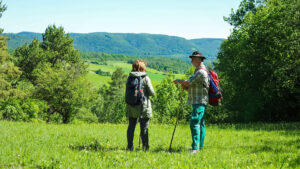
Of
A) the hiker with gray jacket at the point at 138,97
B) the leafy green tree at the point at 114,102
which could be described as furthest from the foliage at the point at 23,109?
the hiker with gray jacket at the point at 138,97

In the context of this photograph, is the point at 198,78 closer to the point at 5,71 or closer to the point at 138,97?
the point at 138,97

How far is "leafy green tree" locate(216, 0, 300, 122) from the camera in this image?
57.4ft

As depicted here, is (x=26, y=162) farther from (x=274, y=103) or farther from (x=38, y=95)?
(x=38, y=95)

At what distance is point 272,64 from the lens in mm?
18422

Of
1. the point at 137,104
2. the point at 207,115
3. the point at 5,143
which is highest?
the point at 137,104

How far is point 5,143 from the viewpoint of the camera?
6.29m

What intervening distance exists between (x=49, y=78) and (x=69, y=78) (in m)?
2.38

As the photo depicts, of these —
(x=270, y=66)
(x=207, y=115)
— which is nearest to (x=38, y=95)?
(x=207, y=115)

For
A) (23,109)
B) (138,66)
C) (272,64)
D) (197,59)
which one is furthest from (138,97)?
(23,109)

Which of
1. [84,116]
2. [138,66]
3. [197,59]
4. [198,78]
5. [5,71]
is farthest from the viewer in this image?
[84,116]

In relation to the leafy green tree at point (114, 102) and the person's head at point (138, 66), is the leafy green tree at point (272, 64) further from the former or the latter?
the leafy green tree at point (114, 102)

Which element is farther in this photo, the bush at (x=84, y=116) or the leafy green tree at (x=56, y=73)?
the bush at (x=84, y=116)

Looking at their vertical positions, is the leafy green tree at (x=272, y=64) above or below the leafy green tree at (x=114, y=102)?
above

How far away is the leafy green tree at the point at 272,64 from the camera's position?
1750 centimetres
